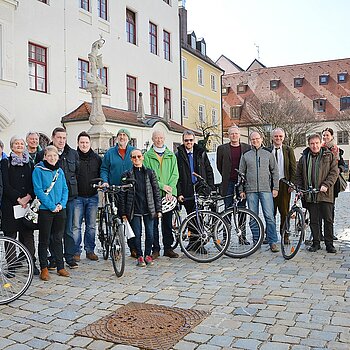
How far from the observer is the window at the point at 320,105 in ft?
176

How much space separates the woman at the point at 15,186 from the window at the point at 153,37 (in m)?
23.9

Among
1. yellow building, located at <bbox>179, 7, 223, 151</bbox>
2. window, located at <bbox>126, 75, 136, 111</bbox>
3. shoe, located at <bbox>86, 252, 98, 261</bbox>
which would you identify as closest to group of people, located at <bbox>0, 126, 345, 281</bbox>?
shoe, located at <bbox>86, 252, 98, 261</bbox>

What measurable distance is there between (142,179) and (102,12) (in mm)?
19696

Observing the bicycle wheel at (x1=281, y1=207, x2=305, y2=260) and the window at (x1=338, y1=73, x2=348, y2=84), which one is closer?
the bicycle wheel at (x1=281, y1=207, x2=305, y2=260)

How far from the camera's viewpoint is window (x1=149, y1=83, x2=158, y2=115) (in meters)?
29.5

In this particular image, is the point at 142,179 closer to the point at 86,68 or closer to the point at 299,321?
the point at 299,321

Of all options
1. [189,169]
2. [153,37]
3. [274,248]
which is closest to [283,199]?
[274,248]

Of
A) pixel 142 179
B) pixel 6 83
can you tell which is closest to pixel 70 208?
pixel 142 179

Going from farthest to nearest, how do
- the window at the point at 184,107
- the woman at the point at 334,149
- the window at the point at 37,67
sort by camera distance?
the window at the point at 184,107, the window at the point at 37,67, the woman at the point at 334,149

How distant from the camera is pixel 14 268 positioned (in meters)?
5.73

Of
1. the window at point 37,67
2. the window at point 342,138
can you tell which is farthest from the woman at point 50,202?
the window at point 342,138

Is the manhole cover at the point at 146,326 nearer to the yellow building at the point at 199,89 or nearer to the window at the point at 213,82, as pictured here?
the yellow building at the point at 199,89

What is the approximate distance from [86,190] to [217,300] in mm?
2971

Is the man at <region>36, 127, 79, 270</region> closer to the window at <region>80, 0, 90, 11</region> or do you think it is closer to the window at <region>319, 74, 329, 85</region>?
the window at <region>80, 0, 90, 11</region>
